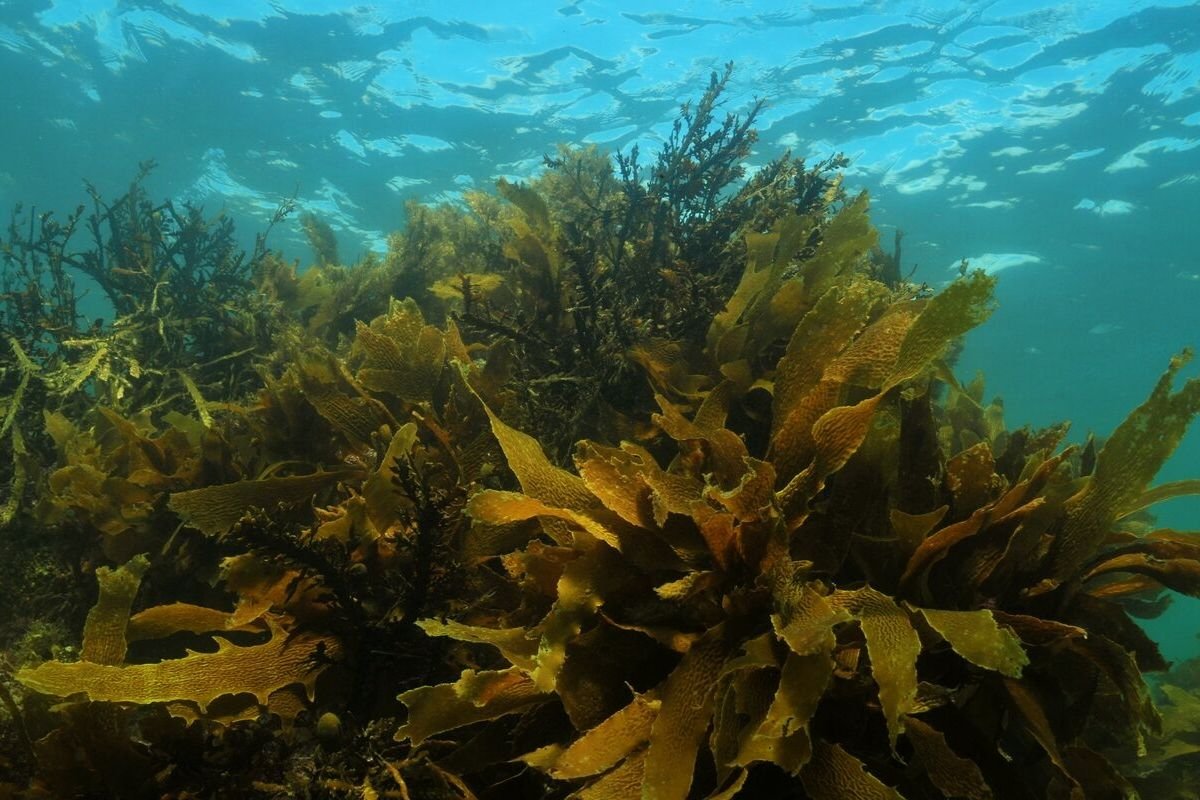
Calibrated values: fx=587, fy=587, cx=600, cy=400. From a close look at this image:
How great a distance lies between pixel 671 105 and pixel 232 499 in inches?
547

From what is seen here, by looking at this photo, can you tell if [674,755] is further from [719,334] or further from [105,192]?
[105,192]

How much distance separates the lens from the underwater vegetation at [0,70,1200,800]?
116cm

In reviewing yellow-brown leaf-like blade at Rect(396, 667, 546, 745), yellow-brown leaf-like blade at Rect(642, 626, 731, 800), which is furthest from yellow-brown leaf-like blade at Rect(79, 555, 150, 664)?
yellow-brown leaf-like blade at Rect(642, 626, 731, 800)

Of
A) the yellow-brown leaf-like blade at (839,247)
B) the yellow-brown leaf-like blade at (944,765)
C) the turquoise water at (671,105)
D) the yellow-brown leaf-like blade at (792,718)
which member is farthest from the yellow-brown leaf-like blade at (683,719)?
the turquoise water at (671,105)

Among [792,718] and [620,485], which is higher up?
[620,485]

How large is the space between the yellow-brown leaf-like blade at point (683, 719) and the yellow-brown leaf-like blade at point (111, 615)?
4.19 feet

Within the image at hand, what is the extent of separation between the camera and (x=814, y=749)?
114 centimetres

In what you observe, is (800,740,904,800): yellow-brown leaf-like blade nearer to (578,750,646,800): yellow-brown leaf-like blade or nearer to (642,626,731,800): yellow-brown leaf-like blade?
(642,626,731,800): yellow-brown leaf-like blade

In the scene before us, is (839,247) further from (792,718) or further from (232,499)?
(232,499)

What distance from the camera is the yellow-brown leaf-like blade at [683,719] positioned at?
42.4 inches

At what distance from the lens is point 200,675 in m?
1.33

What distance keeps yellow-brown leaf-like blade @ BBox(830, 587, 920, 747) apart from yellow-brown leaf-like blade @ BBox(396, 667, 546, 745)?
2.20 feet

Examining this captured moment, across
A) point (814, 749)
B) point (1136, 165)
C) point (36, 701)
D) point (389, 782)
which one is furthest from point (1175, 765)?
point (1136, 165)

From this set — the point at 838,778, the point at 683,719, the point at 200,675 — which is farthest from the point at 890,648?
the point at 200,675
